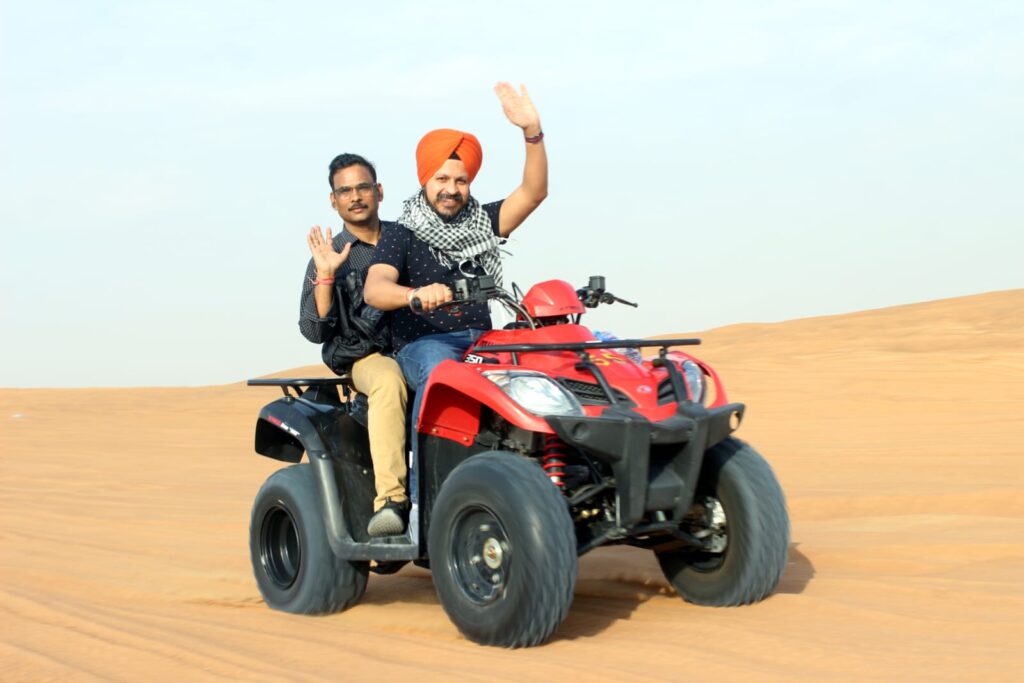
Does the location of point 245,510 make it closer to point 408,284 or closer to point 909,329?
point 408,284

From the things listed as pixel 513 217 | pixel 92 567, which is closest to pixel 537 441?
pixel 513 217

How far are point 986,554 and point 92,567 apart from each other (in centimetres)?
540

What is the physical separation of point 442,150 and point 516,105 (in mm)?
548

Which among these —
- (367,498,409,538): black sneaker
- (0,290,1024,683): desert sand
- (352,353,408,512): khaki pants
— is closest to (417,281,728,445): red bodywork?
(352,353,408,512): khaki pants

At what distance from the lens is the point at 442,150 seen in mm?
6312

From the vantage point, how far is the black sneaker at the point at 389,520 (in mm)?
6016

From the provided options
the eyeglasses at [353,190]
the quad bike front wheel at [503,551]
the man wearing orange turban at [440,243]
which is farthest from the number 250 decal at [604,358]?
the eyeglasses at [353,190]

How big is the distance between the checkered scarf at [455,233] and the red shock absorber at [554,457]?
111 centimetres

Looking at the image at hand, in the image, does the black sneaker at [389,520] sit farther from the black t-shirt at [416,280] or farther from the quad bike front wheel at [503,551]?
the black t-shirt at [416,280]

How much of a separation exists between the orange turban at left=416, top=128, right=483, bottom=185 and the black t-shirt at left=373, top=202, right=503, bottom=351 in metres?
0.32

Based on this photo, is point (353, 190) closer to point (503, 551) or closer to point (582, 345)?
point (582, 345)

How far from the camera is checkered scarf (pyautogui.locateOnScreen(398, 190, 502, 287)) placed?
20.8ft

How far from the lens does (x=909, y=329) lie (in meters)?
26.5

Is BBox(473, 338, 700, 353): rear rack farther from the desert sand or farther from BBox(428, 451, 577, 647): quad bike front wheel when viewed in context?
the desert sand
